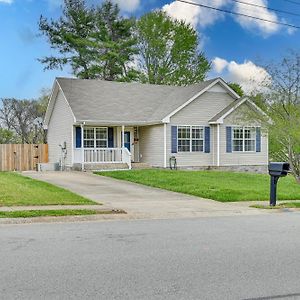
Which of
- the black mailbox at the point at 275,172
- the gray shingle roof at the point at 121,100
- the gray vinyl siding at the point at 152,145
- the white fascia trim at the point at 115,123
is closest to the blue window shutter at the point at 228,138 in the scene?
the gray shingle roof at the point at 121,100

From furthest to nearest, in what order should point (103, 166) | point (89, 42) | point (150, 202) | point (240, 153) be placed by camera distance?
point (89, 42) < point (240, 153) < point (103, 166) < point (150, 202)

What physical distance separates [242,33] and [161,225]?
20.5m

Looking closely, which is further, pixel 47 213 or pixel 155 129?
pixel 155 129

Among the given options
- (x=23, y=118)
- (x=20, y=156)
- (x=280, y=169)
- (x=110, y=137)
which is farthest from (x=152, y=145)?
(x=23, y=118)

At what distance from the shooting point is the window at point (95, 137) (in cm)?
2920

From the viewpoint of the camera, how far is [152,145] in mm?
29688

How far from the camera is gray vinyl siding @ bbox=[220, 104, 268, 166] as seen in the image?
29.5 meters

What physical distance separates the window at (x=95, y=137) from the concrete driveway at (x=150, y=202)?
31.0 feet

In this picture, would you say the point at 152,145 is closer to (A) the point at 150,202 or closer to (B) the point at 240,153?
(B) the point at 240,153

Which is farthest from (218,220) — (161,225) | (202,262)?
(202,262)

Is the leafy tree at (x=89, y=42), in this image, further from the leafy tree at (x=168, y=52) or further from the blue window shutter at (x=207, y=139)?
the blue window shutter at (x=207, y=139)

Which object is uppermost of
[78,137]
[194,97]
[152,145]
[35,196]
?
[194,97]

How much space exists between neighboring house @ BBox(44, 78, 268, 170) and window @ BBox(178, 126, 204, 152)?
62 mm

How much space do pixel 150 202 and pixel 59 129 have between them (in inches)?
726
